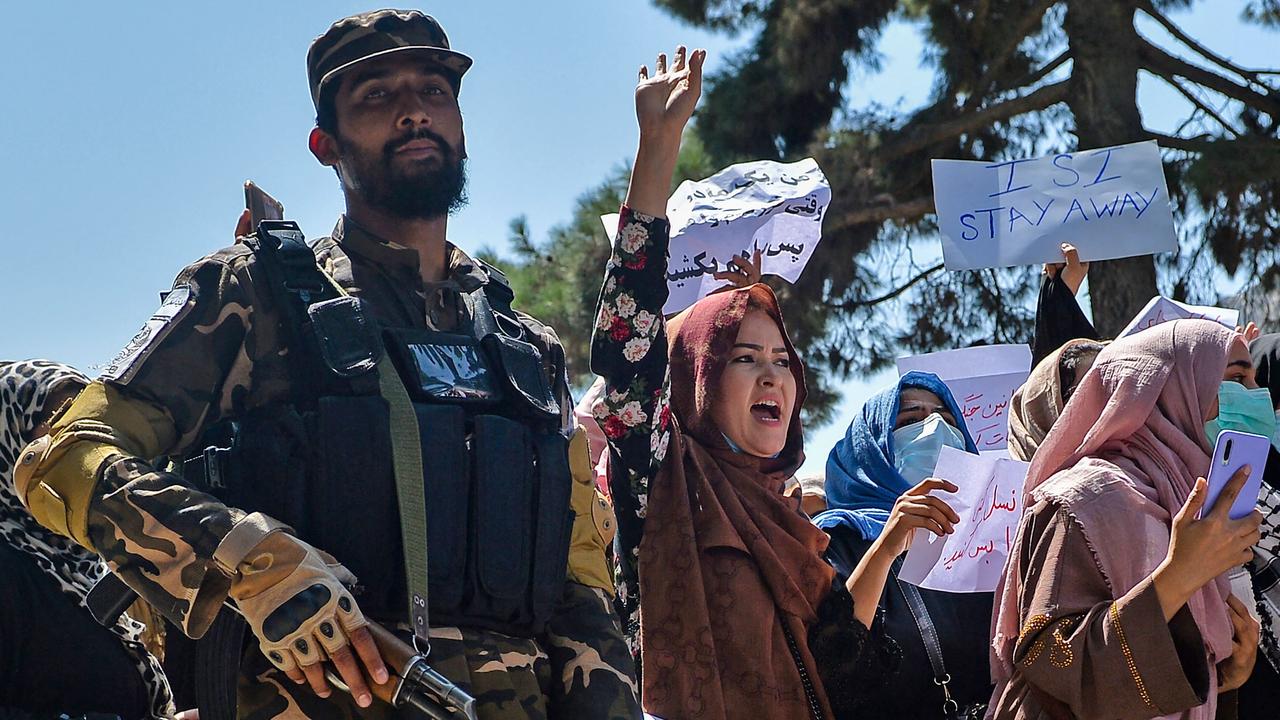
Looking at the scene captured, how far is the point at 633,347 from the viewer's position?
3506 millimetres

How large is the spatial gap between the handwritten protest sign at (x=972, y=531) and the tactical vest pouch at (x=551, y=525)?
1532mm

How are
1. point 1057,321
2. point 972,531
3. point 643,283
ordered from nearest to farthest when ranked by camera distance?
point 643,283 < point 972,531 < point 1057,321

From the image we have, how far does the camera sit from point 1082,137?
899 cm

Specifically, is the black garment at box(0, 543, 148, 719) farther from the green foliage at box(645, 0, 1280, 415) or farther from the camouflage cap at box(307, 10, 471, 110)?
the green foliage at box(645, 0, 1280, 415)

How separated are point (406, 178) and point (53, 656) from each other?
1434mm

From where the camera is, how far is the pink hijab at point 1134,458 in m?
3.55

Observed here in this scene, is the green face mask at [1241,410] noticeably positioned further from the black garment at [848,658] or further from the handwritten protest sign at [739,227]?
the handwritten protest sign at [739,227]

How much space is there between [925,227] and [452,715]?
7975mm

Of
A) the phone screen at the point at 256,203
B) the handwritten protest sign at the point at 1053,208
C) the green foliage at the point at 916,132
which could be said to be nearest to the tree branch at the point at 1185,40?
the green foliage at the point at 916,132

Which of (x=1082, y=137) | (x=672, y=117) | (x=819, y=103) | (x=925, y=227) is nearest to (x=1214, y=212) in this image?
(x=1082, y=137)

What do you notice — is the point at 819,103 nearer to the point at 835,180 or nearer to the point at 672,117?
the point at 835,180

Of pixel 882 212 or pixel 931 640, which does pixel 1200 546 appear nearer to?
pixel 931 640

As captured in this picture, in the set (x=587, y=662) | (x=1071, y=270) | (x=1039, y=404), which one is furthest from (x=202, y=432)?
(x=1071, y=270)

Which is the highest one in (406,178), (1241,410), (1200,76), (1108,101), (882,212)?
(1200,76)
